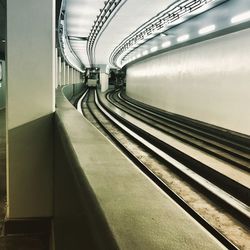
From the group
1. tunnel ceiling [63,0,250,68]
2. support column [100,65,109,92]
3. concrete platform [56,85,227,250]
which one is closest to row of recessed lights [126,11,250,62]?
tunnel ceiling [63,0,250,68]

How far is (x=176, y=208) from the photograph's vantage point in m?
1.14

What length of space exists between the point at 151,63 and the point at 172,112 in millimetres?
4627

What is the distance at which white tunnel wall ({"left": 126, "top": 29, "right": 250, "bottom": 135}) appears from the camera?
29.9 feet

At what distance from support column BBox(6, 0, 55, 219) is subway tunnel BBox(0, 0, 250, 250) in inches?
0.4

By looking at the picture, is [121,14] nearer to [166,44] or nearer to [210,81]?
[210,81]

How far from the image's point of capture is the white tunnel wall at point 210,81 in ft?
29.9

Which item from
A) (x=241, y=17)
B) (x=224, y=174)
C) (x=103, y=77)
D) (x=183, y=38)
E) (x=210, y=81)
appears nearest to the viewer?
(x=224, y=174)

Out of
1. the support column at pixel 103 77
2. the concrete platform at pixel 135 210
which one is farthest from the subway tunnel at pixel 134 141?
the support column at pixel 103 77

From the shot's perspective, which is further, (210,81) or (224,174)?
(210,81)

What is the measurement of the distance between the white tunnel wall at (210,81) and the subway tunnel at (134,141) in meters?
0.04

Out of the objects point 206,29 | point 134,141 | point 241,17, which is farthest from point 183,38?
point 134,141

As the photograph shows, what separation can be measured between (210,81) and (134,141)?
328cm

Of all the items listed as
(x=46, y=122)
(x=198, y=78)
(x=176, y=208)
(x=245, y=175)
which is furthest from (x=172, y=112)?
(x=176, y=208)

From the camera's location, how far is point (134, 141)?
33.7ft
